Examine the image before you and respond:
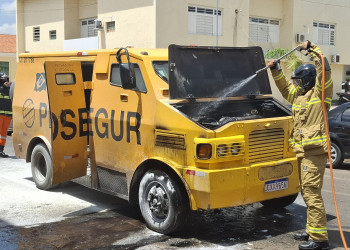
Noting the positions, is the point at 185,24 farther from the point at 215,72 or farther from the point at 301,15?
the point at 215,72

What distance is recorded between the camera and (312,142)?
5.24 metres

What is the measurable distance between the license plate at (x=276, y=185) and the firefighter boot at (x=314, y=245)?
0.75 metres

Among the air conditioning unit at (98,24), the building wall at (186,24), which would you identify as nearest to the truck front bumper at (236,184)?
the building wall at (186,24)

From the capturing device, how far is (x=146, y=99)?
588cm

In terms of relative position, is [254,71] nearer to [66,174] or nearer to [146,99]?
[146,99]

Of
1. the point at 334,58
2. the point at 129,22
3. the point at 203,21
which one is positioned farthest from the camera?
the point at 334,58

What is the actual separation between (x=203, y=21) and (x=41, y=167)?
16.9 m

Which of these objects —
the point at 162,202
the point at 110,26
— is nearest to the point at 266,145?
the point at 162,202

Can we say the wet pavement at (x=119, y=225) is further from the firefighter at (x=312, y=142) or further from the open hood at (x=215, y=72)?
the open hood at (x=215, y=72)

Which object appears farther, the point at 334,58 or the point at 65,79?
the point at 334,58

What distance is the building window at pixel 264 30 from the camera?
2625 cm

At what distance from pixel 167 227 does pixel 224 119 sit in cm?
143

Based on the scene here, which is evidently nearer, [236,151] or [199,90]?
[236,151]

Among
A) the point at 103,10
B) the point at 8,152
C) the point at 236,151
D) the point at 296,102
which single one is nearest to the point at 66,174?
the point at 236,151
